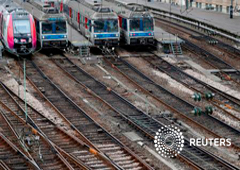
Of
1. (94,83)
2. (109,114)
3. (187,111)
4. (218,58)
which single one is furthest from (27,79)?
(218,58)

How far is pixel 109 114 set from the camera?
92.6 ft

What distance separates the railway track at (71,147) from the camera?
70.6 feet

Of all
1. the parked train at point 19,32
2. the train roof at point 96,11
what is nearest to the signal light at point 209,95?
the parked train at point 19,32

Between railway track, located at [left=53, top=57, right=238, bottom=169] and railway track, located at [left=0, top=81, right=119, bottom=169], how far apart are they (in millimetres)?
3286

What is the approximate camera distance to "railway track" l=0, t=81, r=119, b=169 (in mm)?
21516

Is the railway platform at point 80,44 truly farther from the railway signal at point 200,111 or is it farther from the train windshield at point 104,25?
the railway signal at point 200,111

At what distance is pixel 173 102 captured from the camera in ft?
100

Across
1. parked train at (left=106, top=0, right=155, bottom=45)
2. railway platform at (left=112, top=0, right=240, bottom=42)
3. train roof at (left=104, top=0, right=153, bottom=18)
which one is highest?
train roof at (left=104, top=0, right=153, bottom=18)

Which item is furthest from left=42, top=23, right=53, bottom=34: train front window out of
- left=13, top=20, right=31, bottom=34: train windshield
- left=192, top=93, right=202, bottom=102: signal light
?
left=192, top=93, right=202, bottom=102: signal light

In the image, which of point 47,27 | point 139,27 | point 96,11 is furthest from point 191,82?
point 47,27

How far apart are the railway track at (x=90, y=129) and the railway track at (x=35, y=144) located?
1.95 m

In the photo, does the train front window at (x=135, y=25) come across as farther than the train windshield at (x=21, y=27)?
Yes

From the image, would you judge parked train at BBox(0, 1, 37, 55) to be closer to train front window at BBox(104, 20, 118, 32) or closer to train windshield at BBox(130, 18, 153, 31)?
train front window at BBox(104, 20, 118, 32)

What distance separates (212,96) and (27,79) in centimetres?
1246
